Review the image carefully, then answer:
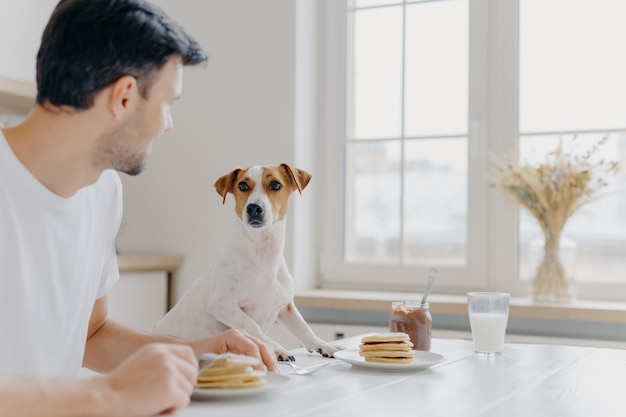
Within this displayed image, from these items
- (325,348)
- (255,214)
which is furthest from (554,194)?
(325,348)

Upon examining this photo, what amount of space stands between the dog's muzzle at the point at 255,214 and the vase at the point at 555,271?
4.04 feet

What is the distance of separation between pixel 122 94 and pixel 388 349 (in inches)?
25.0

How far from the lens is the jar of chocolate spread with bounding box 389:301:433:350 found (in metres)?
1.54

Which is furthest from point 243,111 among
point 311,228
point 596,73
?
point 596,73

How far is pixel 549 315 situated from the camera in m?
2.53

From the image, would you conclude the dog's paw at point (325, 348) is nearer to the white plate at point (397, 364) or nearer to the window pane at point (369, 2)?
the white plate at point (397, 364)

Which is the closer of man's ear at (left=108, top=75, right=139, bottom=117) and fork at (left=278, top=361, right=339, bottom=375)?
man's ear at (left=108, top=75, right=139, bottom=117)

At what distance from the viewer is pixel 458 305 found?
104 inches

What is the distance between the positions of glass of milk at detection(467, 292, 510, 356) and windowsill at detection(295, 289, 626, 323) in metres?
1.03

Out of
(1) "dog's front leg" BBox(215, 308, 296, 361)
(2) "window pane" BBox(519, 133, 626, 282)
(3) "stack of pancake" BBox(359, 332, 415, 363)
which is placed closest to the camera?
(3) "stack of pancake" BBox(359, 332, 415, 363)

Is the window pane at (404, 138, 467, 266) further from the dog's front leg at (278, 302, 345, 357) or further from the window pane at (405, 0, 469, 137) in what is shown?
the dog's front leg at (278, 302, 345, 357)

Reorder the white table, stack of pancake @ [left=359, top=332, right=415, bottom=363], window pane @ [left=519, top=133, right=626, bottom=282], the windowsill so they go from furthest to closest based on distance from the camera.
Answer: window pane @ [left=519, top=133, right=626, bottom=282]
the windowsill
stack of pancake @ [left=359, top=332, right=415, bottom=363]
the white table

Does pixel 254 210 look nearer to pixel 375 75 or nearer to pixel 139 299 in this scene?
pixel 139 299

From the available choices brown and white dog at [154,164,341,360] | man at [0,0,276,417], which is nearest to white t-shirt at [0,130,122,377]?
man at [0,0,276,417]
